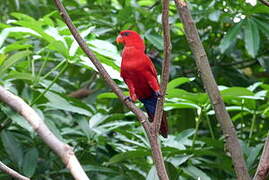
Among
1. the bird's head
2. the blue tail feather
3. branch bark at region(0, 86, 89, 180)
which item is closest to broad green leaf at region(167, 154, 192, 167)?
the blue tail feather

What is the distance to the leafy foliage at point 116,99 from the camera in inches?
96.7

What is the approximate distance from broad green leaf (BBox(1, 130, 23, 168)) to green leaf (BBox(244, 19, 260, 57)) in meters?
1.24

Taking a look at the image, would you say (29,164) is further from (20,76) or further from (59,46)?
(59,46)

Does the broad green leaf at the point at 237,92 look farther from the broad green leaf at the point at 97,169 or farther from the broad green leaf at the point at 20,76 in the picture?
the broad green leaf at the point at 20,76

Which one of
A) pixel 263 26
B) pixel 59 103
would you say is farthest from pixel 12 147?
pixel 263 26

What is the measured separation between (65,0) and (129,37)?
950mm

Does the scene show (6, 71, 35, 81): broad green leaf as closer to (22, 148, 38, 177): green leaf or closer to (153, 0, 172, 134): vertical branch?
(22, 148, 38, 177): green leaf

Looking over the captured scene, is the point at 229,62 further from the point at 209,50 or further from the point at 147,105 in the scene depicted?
the point at 147,105

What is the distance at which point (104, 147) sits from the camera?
2783 millimetres

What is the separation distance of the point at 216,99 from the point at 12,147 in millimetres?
1077

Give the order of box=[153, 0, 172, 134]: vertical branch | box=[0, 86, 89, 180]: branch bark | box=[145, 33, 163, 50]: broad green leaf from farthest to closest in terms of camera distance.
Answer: box=[145, 33, 163, 50]: broad green leaf
box=[153, 0, 172, 134]: vertical branch
box=[0, 86, 89, 180]: branch bark

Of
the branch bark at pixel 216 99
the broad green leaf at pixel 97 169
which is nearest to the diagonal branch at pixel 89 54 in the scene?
the branch bark at pixel 216 99

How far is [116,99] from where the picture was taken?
3.00 m

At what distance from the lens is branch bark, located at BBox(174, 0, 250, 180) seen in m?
1.86
